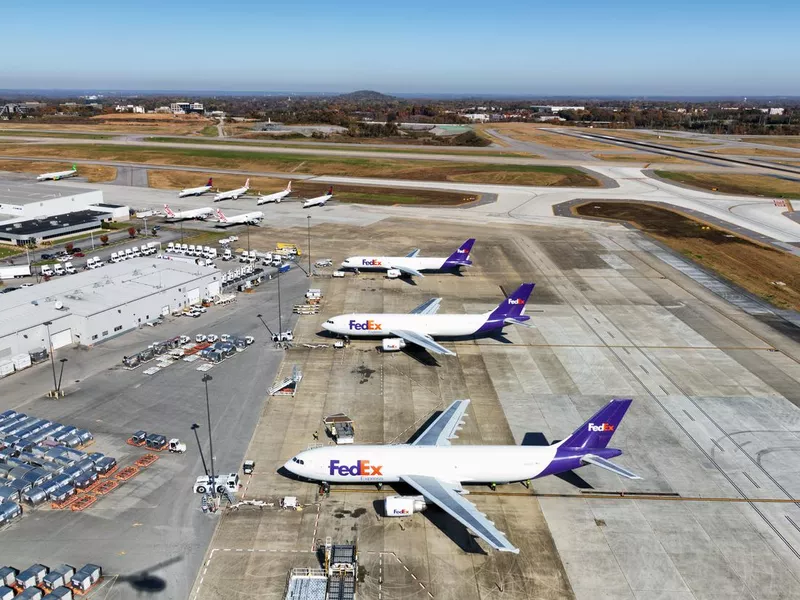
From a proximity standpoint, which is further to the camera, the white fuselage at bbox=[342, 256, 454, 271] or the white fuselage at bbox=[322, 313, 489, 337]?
the white fuselage at bbox=[342, 256, 454, 271]

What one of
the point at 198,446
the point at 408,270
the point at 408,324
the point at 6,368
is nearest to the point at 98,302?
the point at 6,368

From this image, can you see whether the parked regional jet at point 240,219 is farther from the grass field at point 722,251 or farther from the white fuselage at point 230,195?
the grass field at point 722,251

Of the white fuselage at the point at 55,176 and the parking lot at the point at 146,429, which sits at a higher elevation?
the white fuselage at the point at 55,176

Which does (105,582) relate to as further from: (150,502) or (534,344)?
(534,344)

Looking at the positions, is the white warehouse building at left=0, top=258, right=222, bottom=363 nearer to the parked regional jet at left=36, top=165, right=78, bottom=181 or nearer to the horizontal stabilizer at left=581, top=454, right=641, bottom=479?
the horizontal stabilizer at left=581, top=454, right=641, bottom=479

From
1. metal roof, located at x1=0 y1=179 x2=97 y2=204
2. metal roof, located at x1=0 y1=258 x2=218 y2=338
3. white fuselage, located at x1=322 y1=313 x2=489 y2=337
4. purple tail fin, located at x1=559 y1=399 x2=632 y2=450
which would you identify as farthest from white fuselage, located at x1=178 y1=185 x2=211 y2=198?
purple tail fin, located at x1=559 y1=399 x2=632 y2=450

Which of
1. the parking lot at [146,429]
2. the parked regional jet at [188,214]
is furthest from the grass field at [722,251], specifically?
the parked regional jet at [188,214]
